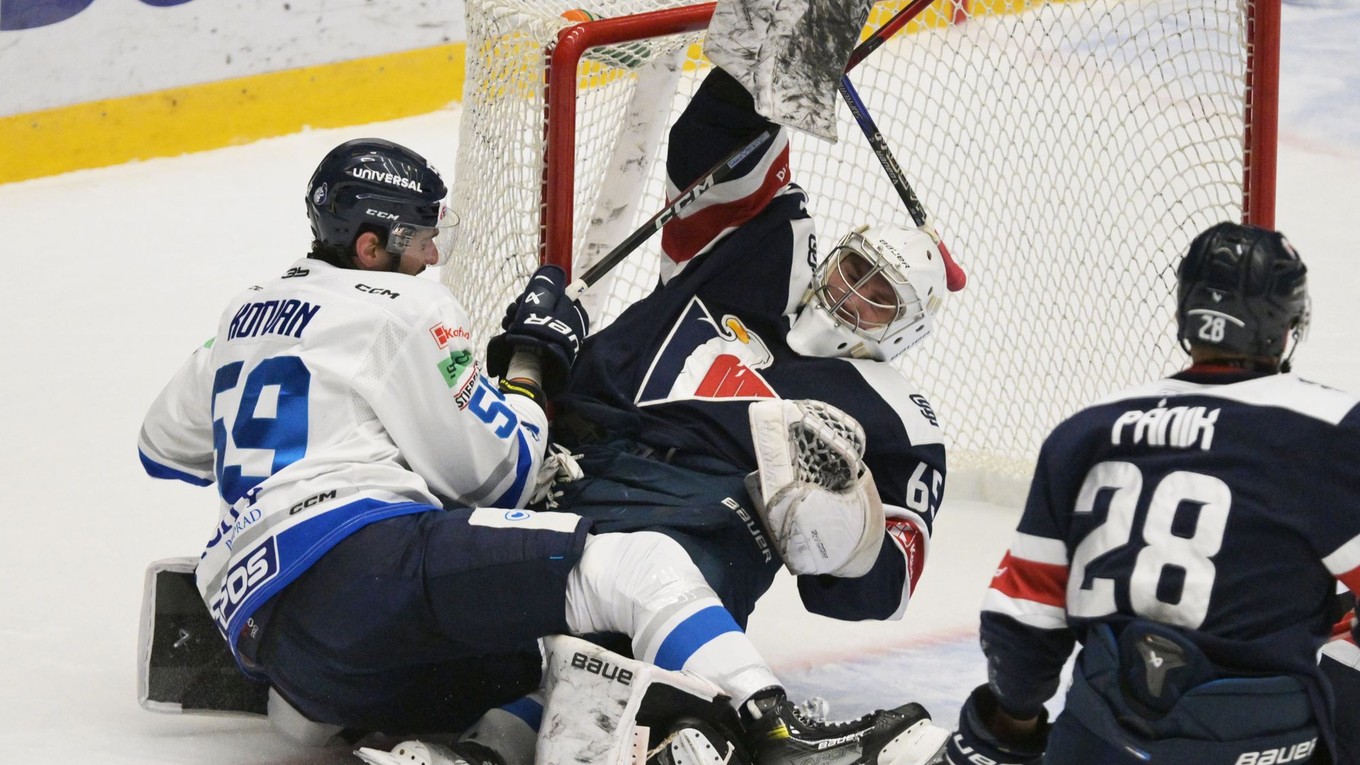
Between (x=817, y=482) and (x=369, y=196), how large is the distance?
82 cm

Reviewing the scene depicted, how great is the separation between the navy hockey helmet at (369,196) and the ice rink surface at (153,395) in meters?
0.84

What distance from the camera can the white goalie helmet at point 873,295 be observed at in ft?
10.2

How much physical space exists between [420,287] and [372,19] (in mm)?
3966

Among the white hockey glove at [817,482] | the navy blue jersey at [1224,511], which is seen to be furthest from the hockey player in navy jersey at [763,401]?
the navy blue jersey at [1224,511]

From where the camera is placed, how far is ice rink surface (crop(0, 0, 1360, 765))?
10.2 ft

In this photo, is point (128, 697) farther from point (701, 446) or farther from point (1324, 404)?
point (1324, 404)

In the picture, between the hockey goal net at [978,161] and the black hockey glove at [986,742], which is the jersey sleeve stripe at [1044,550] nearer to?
the black hockey glove at [986,742]

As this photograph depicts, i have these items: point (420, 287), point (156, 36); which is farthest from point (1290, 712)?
point (156, 36)

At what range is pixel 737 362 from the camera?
10.4ft

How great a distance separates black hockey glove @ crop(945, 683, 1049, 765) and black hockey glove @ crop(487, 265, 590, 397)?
1115 mm

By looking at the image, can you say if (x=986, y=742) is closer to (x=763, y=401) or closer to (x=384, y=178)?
(x=763, y=401)

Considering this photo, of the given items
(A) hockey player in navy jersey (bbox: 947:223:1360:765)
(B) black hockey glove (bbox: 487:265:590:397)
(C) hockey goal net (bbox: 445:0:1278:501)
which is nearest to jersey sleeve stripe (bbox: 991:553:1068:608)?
(A) hockey player in navy jersey (bbox: 947:223:1360:765)

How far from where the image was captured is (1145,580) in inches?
79.4

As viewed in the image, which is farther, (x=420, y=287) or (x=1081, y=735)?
(x=420, y=287)
